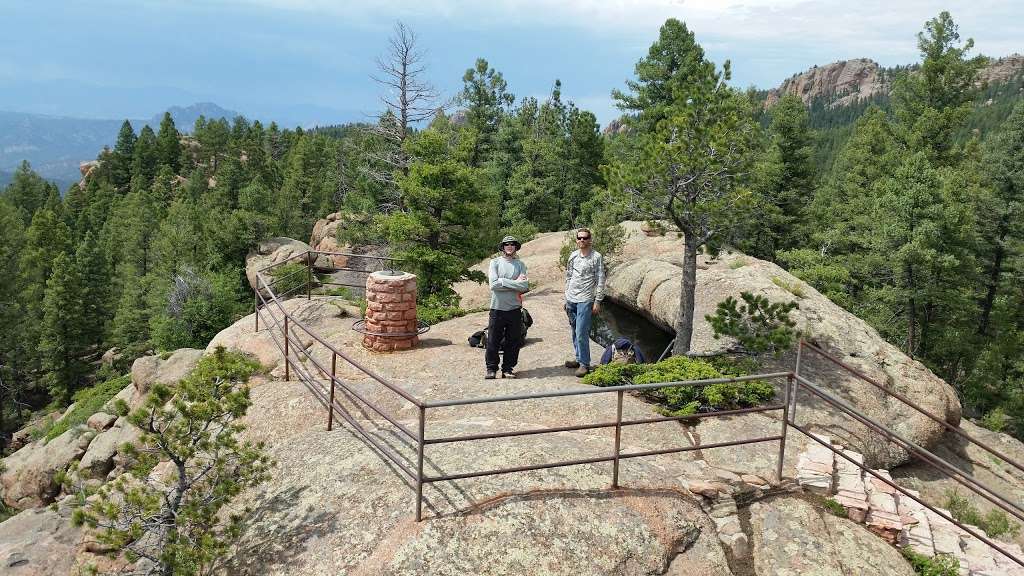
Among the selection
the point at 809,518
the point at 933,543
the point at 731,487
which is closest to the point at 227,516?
the point at 731,487

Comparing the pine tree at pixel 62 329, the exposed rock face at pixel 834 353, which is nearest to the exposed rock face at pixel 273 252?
the pine tree at pixel 62 329

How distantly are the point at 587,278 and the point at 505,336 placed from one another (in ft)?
5.56

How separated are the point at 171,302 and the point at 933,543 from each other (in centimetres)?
3430

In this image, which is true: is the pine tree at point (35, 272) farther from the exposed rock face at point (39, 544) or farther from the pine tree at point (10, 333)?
the exposed rock face at point (39, 544)

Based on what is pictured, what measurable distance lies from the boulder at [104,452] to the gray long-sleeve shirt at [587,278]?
1046cm

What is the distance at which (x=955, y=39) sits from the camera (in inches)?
1207

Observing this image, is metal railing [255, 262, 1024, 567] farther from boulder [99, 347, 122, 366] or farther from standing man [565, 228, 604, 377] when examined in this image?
boulder [99, 347, 122, 366]

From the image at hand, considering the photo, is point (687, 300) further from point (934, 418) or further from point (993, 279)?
point (993, 279)

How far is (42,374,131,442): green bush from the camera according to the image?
85.0ft

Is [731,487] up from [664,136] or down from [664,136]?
down

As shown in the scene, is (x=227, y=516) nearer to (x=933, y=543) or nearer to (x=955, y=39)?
(x=933, y=543)

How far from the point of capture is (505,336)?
1027cm

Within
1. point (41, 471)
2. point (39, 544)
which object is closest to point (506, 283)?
point (39, 544)

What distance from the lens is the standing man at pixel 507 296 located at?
382 inches
